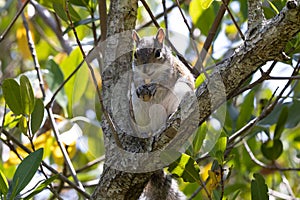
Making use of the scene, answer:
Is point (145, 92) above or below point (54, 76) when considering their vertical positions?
below

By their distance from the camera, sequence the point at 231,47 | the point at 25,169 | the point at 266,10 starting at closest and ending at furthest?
the point at 25,169 → the point at 266,10 → the point at 231,47

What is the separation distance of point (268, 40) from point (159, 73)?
986 millimetres

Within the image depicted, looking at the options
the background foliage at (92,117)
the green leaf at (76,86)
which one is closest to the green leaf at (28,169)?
the background foliage at (92,117)

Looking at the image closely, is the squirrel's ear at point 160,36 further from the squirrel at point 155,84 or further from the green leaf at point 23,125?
the green leaf at point 23,125

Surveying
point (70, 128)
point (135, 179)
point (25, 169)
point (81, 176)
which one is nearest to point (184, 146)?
point (135, 179)

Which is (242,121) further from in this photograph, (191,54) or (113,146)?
(113,146)

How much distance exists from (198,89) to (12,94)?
0.52 meters

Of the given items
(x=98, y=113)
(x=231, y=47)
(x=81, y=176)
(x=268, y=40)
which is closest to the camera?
(x=268, y=40)

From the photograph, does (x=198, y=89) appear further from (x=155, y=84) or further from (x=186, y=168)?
(x=155, y=84)

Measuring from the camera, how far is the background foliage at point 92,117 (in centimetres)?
147

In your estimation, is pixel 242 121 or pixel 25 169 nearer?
pixel 25 169

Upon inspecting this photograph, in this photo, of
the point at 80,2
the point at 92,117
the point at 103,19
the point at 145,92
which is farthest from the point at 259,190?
the point at 92,117

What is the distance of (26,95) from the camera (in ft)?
5.11

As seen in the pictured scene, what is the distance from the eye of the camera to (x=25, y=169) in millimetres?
1412
